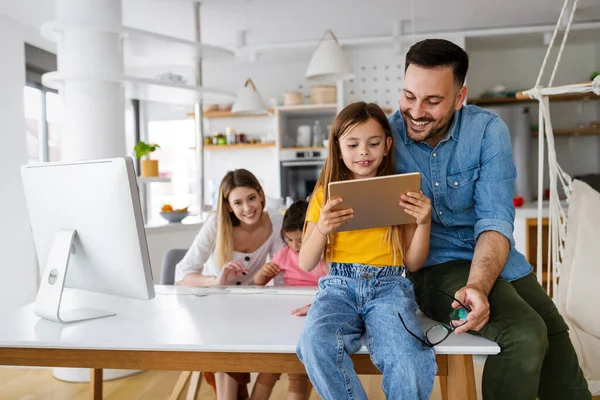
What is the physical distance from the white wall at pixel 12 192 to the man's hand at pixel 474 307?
12.6 feet

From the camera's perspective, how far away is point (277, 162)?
640 cm

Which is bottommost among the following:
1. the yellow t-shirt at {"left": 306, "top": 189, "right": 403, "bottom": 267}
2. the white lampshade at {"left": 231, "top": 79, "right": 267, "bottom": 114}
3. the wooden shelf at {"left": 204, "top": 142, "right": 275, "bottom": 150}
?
the yellow t-shirt at {"left": 306, "top": 189, "right": 403, "bottom": 267}

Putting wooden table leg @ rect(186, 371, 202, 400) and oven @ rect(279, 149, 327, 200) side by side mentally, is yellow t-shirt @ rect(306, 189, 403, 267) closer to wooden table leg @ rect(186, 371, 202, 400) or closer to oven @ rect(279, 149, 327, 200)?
wooden table leg @ rect(186, 371, 202, 400)

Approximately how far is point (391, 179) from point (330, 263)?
331 mm

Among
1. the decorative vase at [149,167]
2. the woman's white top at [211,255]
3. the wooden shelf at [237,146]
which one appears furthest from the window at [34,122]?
the woman's white top at [211,255]

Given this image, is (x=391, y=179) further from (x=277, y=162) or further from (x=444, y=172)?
(x=277, y=162)

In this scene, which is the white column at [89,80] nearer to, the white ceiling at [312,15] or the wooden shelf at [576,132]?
the white ceiling at [312,15]

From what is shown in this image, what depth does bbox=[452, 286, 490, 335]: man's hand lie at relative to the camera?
1259mm

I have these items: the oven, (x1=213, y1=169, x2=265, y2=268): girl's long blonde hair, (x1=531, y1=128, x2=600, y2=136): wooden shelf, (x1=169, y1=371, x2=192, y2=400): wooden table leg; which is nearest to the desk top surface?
(x1=213, y1=169, x2=265, y2=268): girl's long blonde hair

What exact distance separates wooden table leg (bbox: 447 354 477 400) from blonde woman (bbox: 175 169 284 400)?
1177 millimetres

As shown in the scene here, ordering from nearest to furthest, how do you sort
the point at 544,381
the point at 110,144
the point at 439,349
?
the point at 439,349, the point at 544,381, the point at 110,144

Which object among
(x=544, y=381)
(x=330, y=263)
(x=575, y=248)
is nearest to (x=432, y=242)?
(x=330, y=263)

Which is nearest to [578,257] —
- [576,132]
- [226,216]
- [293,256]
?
[293,256]

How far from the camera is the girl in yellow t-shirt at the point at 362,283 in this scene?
1.19 meters
